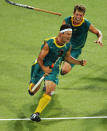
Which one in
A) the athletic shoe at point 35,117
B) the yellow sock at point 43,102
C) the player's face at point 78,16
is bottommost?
the athletic shoe at point 35,117

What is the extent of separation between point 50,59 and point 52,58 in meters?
0.05

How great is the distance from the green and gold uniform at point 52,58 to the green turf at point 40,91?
0.91m

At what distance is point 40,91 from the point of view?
35.8ft

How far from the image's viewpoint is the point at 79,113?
32.4 ft

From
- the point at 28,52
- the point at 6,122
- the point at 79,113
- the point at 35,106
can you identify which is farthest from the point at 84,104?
the point at 28,52

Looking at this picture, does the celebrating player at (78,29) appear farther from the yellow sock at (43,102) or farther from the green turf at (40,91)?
the yellow sock at (43,102)

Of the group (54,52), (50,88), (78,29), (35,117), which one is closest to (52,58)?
(54,52)

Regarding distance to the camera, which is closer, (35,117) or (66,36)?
(66,36)

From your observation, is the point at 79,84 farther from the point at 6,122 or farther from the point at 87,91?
the point at 6,122

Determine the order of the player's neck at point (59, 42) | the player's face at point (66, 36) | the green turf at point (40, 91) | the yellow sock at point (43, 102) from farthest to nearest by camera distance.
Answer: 1. the green turf at point (40, 91)
2. the yellow sock at point (43, 102)
3. the player's neck at point (59, 42)
4. the player's face at point (66, 36)

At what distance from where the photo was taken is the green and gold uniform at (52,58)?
9.23m

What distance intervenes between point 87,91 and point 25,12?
6465mm

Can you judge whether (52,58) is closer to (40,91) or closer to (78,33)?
(78,33)

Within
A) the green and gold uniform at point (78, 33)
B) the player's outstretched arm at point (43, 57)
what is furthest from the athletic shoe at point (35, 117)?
the green and gold uniform at point (78, 33)
